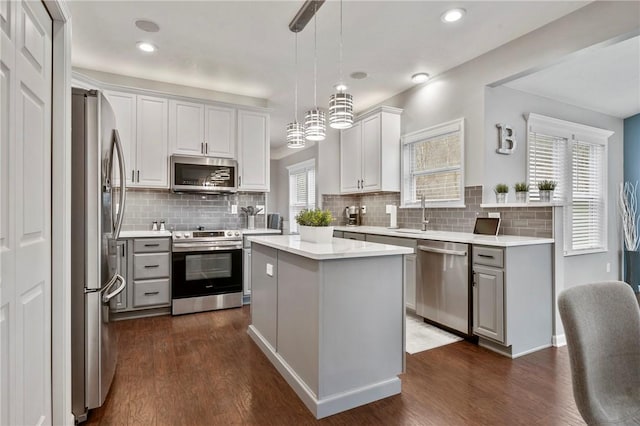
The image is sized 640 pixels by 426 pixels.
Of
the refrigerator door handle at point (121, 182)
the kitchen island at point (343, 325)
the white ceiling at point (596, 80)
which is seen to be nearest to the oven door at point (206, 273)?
the refrigerator door handle at point (121, 182)

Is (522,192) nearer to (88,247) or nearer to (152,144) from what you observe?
(88,247)

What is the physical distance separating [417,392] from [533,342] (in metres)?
1.35

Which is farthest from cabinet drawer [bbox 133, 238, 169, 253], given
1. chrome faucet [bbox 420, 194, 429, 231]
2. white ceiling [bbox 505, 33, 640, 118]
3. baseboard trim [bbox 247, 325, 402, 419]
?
white ceiling [bbox 505, 33, 640, 118]

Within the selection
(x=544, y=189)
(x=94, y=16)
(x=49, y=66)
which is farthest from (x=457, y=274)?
(x=94, y=16)

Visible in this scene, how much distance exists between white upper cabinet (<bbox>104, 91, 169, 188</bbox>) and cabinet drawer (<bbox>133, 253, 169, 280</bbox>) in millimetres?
910

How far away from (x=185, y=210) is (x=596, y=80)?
5408 millimetres

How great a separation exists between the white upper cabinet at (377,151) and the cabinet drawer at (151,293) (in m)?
2.93

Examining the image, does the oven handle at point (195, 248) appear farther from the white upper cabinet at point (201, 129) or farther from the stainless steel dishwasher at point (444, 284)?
the stainless steel dishwasher at point (444, 284)

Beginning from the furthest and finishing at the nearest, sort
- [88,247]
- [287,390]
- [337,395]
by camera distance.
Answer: [287,390] → [337,395] → [88,247]

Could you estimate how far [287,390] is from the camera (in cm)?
223

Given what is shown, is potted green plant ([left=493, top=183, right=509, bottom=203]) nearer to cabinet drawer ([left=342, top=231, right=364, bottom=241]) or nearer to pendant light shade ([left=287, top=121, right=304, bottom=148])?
cabinet drawer ([left=342, top=231, right=364, bottom=241])

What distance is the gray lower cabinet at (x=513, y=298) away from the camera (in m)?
2.73

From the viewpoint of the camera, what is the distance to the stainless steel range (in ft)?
12.7

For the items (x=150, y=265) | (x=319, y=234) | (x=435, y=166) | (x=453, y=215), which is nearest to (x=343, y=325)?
(x=319, y=234)
